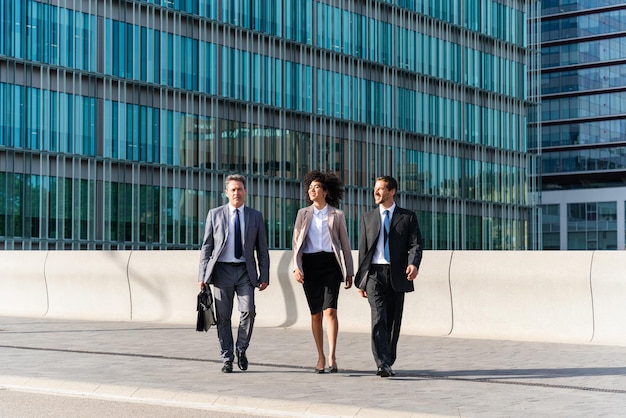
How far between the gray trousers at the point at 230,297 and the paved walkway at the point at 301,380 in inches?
14.3

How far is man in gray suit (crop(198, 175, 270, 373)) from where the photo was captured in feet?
35.9

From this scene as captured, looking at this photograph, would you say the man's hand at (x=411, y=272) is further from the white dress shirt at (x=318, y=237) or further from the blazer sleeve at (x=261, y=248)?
the blazer sleeve at (x=261, y=248)

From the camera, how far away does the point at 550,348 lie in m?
13.7

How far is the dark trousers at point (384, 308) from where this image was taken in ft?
34.6

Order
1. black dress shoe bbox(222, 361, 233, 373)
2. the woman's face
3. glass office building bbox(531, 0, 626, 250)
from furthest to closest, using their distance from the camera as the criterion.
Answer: glass office building bbox(531, 0, 626, 250) → the woman's face → black dress shoe bbox(222, 361, 233, 373)

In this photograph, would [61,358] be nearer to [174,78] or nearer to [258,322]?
[258,322]

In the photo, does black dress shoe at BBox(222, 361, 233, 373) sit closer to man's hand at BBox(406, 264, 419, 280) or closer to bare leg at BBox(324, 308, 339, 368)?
bare leg at BBox(324, 308, 339, 368)

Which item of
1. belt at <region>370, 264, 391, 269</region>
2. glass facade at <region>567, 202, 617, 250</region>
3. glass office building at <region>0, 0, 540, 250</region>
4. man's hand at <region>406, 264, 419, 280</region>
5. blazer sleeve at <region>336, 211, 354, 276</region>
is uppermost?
glass office building at <region>0, 0, 540, 250</region>

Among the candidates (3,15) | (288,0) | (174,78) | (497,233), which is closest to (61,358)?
(3,15)

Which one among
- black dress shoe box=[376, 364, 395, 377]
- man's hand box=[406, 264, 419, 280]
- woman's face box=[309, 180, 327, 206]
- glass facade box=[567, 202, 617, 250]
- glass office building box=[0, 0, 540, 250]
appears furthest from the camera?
glass facade box=[567, 202, 617, 250]

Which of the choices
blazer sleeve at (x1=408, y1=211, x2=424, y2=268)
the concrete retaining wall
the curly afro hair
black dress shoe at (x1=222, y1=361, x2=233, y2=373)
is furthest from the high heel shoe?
the concrete retaining wall

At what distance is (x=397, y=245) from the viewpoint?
35.1 ft

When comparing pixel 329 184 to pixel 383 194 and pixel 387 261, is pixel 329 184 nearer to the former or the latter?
pixel 383 194

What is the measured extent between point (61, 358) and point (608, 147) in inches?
3489
